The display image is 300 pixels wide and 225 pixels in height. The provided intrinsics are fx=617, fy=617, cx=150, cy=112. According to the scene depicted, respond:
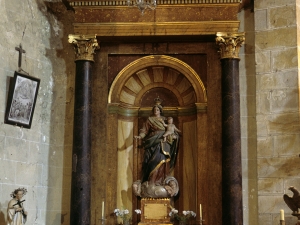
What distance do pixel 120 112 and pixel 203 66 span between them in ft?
5.19

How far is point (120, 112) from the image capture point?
1034 centimetres

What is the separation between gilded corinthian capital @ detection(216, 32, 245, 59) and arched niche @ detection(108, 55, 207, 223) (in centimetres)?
65

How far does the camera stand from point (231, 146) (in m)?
9.55

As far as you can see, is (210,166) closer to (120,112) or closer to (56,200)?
(120,112)

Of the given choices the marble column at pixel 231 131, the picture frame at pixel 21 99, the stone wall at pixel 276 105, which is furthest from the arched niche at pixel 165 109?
the picture frame at pixel 21 99

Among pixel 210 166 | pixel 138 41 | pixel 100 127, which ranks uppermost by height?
pixel 138 41

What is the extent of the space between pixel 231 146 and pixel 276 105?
1.04 m

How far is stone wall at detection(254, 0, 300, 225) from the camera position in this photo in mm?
9625

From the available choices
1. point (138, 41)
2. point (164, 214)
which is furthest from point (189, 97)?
point (164, 214)

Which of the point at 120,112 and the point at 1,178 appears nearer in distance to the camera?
the point at 1,178

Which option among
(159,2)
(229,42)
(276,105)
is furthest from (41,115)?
(276,105)

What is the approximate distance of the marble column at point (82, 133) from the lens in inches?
377

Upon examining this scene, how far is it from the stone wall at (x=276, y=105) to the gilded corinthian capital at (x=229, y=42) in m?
0.48

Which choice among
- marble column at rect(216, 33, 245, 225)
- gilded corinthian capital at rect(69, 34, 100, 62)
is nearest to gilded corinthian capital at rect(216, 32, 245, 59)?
marble column at rect(216, 33, 245, 225)
